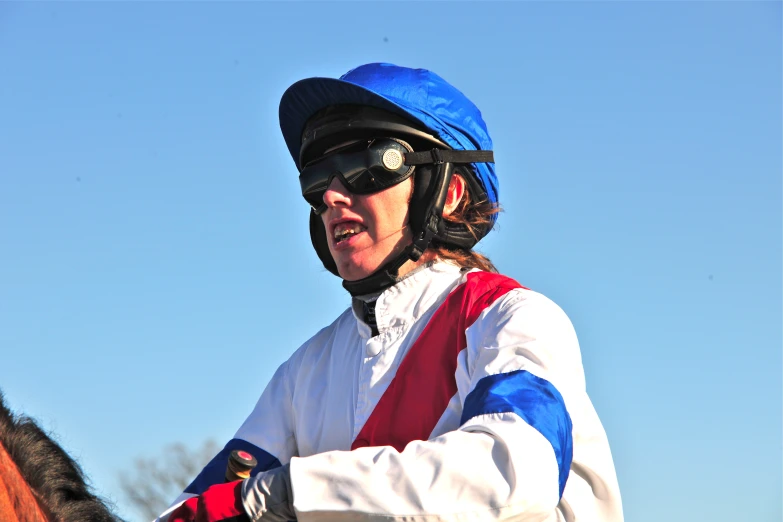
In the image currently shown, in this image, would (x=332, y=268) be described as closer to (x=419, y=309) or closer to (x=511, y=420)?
(x=419, y=309)

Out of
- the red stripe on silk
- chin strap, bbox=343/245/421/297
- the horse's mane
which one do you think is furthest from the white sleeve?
the horse's mane

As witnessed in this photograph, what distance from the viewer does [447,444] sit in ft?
9.30

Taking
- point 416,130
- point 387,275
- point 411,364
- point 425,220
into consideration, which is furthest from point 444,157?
point 411,364

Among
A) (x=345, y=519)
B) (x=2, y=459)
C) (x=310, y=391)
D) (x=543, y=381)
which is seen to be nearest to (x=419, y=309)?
(x=310, y=391)

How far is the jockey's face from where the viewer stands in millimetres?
3850

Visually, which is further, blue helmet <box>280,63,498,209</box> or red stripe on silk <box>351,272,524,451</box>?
blue helmet <box>280,63,498,209</box>

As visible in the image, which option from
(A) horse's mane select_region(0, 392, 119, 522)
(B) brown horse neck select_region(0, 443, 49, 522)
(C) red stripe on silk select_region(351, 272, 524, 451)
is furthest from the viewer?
(A) horse's mane select_region(0, 392, 119, 522)

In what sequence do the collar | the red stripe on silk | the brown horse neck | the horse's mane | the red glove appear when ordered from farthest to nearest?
the collar, the horse's mane, the red stripe on silk, the brown horse neck, the red glove

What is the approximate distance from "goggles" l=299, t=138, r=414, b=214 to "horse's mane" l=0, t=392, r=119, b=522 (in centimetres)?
132

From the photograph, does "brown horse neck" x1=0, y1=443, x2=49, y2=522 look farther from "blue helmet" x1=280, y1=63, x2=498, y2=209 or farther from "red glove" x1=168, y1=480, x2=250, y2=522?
"blue helmet" x1=280, y1=63, x2=498, y2=209

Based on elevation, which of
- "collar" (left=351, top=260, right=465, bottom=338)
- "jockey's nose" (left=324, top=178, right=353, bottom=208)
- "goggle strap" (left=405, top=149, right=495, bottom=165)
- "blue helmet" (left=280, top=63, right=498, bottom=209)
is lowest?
→ "collar" (left=351, top=260, right=465, bottom=338)

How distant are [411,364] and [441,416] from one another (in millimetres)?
265

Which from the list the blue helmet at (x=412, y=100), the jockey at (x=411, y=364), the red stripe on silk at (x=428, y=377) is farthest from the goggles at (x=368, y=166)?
the red stripe on silk at (x=428, y=377)

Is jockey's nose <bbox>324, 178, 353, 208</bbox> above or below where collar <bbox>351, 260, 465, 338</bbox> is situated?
above
